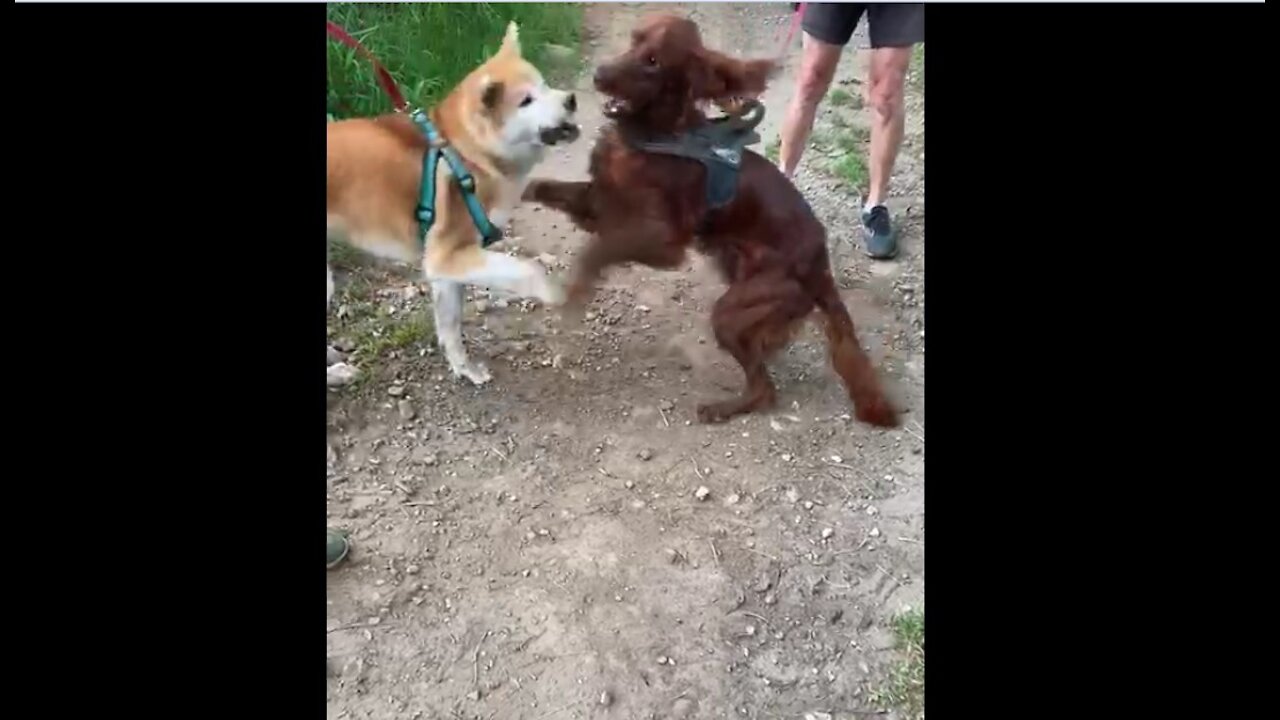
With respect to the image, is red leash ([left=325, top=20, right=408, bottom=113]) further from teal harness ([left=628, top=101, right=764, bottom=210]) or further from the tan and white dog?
teal harness ([left=628, top=101, right=764, bottom=210])

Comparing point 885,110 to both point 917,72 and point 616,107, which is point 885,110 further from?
point 616,107

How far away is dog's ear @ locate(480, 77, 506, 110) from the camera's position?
7.93ft

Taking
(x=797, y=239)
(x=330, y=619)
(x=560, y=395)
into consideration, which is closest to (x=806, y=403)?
(x=797, y=239)

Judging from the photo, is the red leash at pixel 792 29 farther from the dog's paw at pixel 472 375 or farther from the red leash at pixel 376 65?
the dog's paw at pixel 472 375

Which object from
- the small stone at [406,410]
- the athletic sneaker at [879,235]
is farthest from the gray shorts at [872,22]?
the small stone at [406,410]

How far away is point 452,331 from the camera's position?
2.81m

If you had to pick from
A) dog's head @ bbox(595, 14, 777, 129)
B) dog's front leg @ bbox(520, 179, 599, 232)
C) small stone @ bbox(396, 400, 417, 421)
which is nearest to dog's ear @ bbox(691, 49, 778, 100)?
dog's head @ bbox(595, 14, 777, 129)

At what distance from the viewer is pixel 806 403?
2900mm

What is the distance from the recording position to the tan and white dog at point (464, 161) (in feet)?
7.96

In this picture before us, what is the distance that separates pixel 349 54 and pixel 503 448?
47.4 inches

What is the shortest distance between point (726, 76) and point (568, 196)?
0.58 meters

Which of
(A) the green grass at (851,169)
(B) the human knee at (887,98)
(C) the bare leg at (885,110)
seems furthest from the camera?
(A) the green grass at (851,169)

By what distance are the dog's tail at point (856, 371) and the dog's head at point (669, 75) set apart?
2.33 feet

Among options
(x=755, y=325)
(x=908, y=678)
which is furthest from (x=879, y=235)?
(x=908, y=678)
